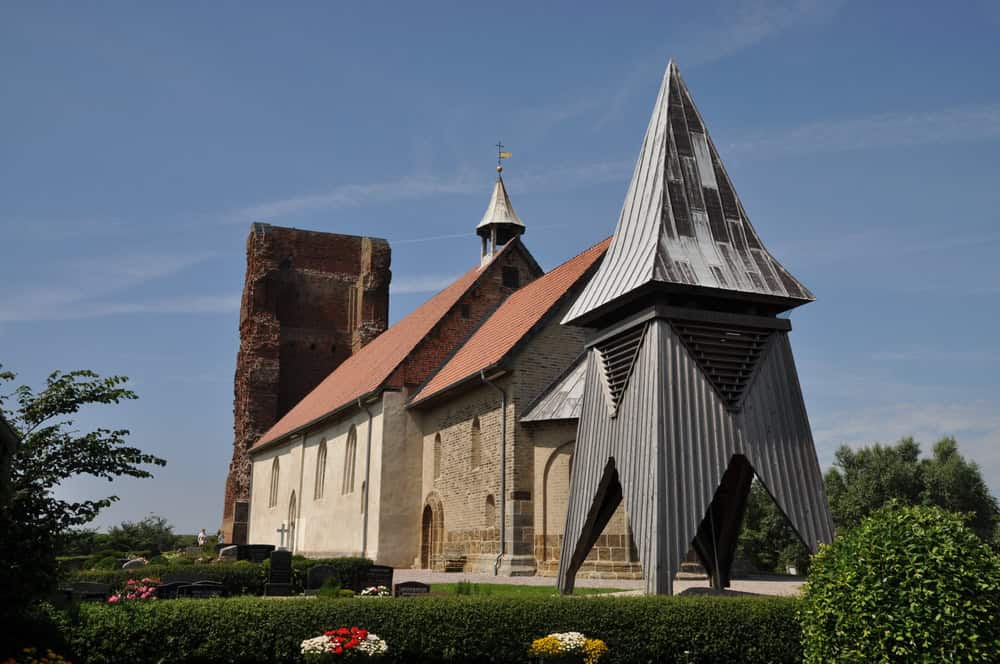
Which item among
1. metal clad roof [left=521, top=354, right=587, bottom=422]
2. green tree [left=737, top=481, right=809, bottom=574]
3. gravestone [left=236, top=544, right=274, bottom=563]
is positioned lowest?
gravestone [left=236, top=544, right=274, bottom=563]

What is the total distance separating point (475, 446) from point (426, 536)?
14.5 ft

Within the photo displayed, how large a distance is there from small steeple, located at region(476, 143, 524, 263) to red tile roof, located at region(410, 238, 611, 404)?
254 inches

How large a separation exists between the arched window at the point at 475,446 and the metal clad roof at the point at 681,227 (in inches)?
415

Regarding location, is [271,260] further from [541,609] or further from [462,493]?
[541,609]

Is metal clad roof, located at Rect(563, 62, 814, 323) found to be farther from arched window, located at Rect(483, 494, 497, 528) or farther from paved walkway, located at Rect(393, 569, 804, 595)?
arched window, located at Rect(483, 494, 497, 528)

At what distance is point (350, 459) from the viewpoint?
104ft

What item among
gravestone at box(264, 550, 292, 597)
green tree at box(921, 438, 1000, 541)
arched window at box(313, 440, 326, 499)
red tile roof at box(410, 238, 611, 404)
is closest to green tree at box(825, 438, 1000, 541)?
green tree at box(921, 438, 1000, 541)

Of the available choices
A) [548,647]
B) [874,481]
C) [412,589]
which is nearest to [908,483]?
[874,481]

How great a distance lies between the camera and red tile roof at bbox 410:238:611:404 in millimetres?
23636

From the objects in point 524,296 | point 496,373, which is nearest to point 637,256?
point 496,373

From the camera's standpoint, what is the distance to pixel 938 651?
7633 millimetres

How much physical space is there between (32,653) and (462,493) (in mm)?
16376

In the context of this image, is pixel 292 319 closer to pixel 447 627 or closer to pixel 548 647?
pixel 447 627

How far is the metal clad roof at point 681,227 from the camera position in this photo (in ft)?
42.5
